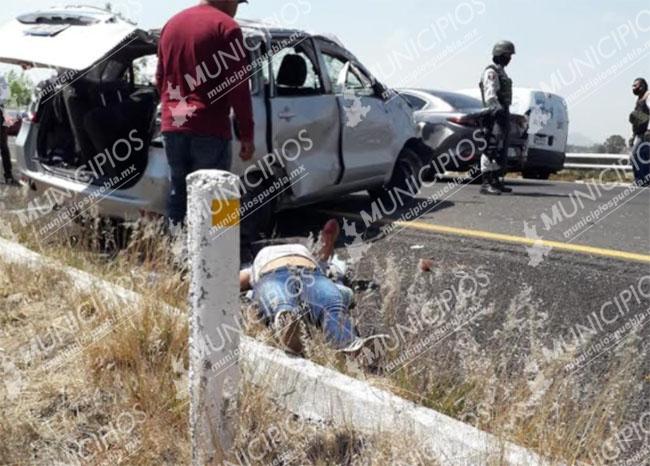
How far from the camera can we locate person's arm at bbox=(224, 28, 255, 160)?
4312 millimetres

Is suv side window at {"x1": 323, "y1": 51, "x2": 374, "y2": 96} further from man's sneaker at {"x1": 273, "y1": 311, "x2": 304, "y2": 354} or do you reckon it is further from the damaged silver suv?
man's sneaker at {"x1": 273, "y1": 311, "x2": 304, "y2": 354}

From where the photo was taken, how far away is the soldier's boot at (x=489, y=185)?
948 cm

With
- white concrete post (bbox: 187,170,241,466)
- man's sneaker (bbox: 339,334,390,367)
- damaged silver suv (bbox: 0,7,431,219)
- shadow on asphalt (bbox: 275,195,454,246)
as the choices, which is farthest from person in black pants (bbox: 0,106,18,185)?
white concrete post (bbox: 187,170,241,466)

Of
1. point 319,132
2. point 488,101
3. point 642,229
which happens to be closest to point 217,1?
point 319,132

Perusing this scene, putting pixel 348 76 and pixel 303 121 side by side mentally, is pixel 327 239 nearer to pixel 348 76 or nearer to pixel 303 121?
pixel 303 121

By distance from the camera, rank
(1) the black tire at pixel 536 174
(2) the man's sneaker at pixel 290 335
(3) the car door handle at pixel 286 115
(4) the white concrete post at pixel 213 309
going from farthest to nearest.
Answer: (1) the black tire at pixel 536 174 → (3) the car door handle at pixel 286 115 → (2) the man's sneaker at pixel 290 335 → (4) the white concrete post at pixel 213 309

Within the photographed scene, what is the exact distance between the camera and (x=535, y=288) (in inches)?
182

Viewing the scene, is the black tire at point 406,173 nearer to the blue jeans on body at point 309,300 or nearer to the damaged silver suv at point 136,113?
the damaged silver suv at point 136,113

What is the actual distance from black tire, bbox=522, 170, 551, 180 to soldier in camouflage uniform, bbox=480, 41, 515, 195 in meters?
4.52

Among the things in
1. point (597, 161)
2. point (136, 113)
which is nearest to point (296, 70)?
point (136, 113)

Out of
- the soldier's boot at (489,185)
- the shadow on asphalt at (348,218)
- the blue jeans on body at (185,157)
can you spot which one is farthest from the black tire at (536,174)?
the blue jeans on body at (185,157)

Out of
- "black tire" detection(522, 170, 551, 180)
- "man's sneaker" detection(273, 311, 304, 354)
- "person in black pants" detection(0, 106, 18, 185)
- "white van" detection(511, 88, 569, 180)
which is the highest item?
"man's sneaker" detection(273, 311, 304, 354)

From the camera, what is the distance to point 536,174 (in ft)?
46.6

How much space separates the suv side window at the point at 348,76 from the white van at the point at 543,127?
6.37 meters
